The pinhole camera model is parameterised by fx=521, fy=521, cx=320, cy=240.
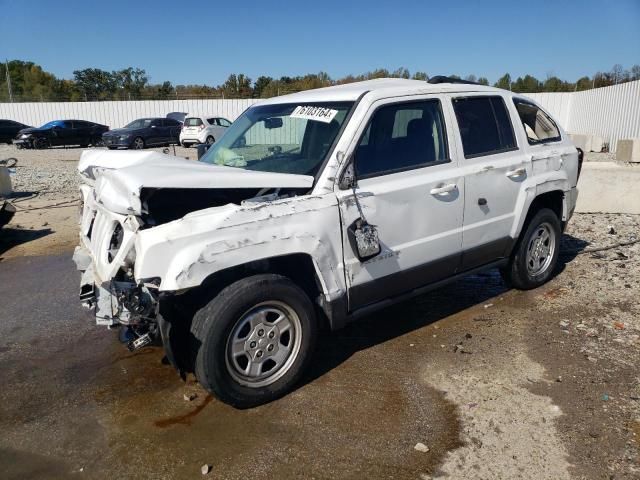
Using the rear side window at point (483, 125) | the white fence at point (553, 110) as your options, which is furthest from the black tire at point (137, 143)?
the rear side window at point (483, 125)

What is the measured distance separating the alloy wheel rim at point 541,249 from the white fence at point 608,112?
16.1 metres

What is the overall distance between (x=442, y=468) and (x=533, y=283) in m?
2.99

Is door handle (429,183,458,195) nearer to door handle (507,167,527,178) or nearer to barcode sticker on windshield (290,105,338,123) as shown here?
door handle (507,167,527,178)

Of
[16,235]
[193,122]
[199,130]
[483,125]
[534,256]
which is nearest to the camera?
[483,125]

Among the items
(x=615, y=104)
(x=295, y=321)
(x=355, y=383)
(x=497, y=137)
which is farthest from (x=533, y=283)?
(x=615, y=104)

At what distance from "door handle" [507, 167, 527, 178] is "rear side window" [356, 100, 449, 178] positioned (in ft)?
2.56

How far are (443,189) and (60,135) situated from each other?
1039 inches

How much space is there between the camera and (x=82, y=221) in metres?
4.21

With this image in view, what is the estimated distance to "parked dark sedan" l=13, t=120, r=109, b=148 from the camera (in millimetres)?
25109

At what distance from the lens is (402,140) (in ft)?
12.8

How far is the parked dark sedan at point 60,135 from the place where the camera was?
82.4 ft

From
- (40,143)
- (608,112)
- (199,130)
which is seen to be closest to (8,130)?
(40,143)

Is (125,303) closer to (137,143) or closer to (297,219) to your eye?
(297,219)

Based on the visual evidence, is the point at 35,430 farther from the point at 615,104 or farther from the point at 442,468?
the point at 615,104
